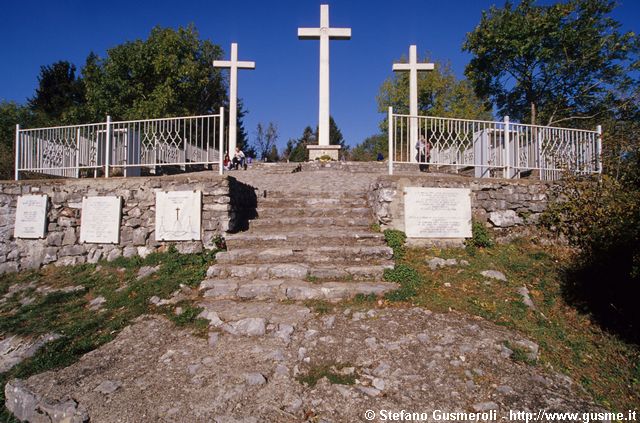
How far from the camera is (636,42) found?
582 inches

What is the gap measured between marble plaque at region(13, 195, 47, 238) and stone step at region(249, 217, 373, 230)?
4199 millimetres

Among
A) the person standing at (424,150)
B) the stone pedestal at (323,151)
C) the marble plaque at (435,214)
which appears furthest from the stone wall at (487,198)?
the stone pedestal at (323,151)

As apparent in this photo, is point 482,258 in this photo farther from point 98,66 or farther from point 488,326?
point 98,66

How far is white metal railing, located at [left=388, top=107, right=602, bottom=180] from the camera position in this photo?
23.6 feet

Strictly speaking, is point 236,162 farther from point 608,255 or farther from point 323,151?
point 608,255

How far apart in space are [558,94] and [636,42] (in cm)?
314

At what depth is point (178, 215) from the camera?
6.46m

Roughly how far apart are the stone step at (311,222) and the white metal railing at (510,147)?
1301mm

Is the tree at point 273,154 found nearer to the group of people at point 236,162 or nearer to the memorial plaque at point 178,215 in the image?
the group of people at point 236,162

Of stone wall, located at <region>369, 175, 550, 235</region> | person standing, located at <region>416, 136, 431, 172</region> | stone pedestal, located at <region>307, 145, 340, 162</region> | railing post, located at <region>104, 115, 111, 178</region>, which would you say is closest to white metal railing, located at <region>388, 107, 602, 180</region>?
person standing, located at <region>416, 136, 431, 172</region>

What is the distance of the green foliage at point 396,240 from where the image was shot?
235 inches

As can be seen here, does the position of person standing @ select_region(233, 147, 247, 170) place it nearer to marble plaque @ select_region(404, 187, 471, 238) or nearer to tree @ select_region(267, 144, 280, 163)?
marble plaque @ select_region(404, 187, 471, 238)

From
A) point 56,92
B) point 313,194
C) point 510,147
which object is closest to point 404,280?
point 313,194

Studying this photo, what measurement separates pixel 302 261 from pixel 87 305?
328 cm
